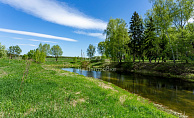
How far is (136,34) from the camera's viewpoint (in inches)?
1521

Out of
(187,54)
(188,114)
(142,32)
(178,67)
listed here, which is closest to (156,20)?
(142,32)

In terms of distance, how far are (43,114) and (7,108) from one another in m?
1.94

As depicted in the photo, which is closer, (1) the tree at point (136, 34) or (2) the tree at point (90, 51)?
(1) the tree at point (136, 34)

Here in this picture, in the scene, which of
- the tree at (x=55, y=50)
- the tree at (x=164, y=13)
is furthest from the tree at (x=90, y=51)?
the tree at (x=164, y=13)

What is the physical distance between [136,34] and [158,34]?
26.1 ft

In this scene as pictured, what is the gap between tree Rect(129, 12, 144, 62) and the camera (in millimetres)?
38594

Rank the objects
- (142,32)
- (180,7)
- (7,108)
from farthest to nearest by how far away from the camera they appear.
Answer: (142,32) < (180,7) < (7,108)

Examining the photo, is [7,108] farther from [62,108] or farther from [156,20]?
[156,20]

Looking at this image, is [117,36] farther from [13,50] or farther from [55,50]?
[13,50]

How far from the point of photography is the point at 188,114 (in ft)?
25.4

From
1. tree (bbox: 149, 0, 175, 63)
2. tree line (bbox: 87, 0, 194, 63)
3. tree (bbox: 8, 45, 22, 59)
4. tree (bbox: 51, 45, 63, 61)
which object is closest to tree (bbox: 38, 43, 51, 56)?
tree (bbox: 51, 45, 63, 61)

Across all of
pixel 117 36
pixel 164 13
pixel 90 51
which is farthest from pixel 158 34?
pixel 90 51

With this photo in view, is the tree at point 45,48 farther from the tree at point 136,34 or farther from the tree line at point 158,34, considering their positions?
the tree at point 136,34

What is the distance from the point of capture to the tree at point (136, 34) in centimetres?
3859
